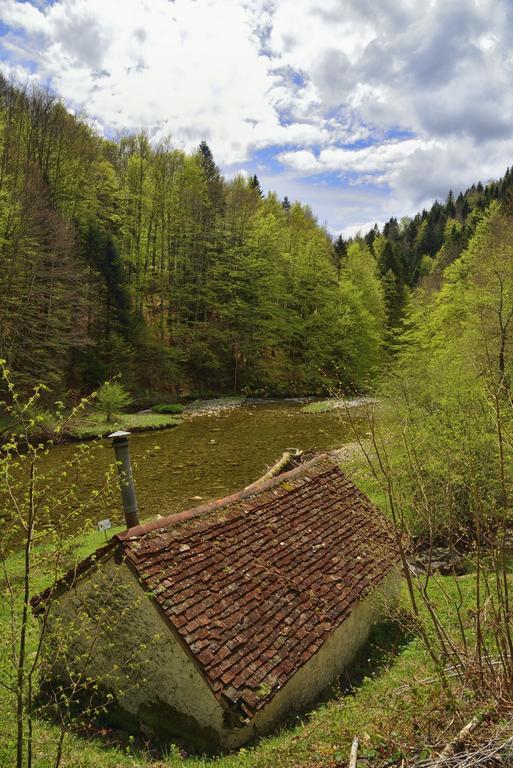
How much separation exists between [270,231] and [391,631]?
122ft

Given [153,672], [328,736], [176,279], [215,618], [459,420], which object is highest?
[176,279]

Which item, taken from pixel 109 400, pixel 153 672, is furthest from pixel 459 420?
pixel 109 400

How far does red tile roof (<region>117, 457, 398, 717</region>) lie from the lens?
581 cm

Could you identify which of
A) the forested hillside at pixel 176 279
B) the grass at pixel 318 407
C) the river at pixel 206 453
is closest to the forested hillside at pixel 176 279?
the forested hillside at pixel 176 279

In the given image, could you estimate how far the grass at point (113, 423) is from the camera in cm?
2462

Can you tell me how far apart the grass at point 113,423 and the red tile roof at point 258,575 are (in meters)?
17.5

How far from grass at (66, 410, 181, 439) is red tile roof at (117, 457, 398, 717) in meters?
17.5

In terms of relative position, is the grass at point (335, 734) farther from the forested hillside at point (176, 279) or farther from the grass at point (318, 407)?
→ the forested hillside at point (176, 279)

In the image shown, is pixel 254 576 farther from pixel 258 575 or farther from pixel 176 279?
pixel 176 279

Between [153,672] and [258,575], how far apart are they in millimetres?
1861

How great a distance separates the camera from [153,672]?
238 inches

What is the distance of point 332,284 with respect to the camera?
147 ft

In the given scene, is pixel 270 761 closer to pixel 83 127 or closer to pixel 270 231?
pixel 270 231

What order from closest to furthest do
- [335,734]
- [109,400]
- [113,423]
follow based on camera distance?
[335,734] < [109,400] < [113,423]
